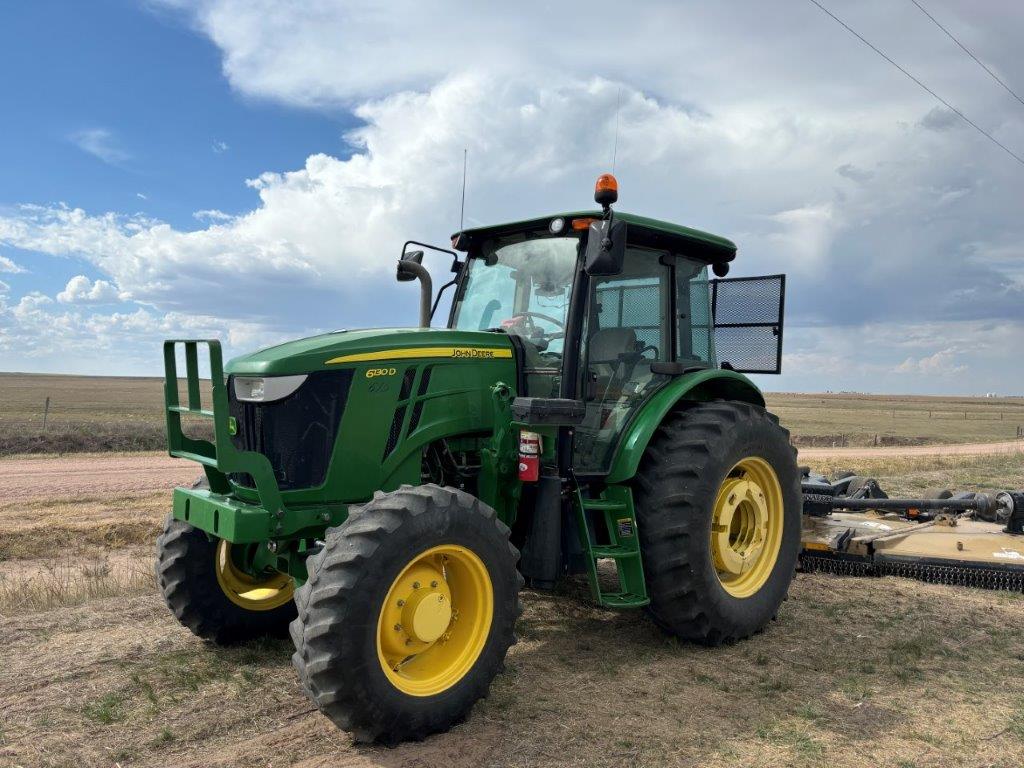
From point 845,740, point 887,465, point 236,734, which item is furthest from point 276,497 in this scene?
point 887,465

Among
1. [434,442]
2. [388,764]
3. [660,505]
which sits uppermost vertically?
[434,442]

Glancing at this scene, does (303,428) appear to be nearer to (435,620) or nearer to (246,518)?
(246,518)

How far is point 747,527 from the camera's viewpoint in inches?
234

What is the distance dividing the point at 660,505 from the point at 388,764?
225 cm

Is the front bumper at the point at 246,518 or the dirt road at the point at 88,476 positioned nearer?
the front bumper at the point at 246,518

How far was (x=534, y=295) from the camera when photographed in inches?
222

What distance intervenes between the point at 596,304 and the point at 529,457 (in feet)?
Result: 3.69

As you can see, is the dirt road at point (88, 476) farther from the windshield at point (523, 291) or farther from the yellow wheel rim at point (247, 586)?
the windshield at point (523, 291)

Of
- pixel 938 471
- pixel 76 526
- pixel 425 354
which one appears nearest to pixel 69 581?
pixel 76 526

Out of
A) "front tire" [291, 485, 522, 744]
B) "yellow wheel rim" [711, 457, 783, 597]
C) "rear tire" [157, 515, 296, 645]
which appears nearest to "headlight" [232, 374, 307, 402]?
"front tire" [291, 485, 522, 744]

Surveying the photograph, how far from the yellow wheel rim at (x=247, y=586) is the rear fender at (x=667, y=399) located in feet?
7.33

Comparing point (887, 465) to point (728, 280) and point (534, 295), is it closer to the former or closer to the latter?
point (728, 280)

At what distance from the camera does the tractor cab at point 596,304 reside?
5.22 meters

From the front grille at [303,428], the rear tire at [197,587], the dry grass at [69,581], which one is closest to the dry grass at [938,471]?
the dry grass at [69,581]
